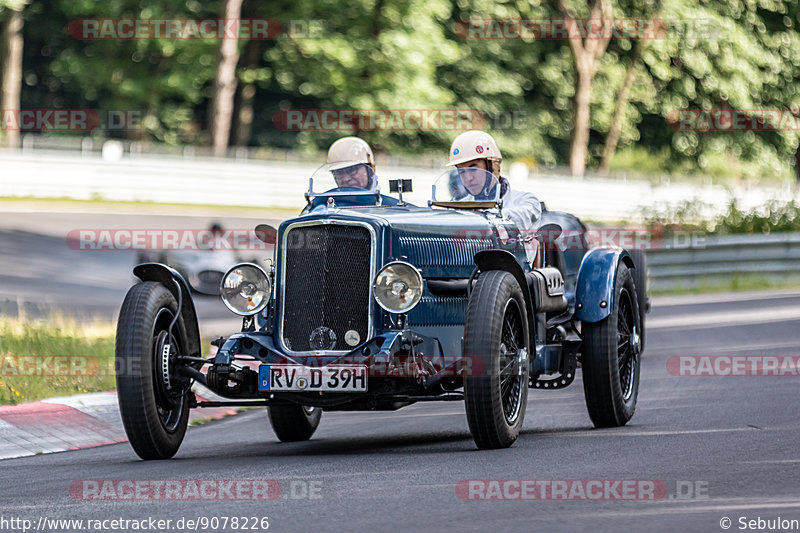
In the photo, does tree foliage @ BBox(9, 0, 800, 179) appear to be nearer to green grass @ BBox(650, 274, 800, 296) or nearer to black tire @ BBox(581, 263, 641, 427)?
green grass @ BBox(650, 274, 800, 296)

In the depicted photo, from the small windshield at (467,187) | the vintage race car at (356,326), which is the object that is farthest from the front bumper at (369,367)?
the small windshield at (467,187)

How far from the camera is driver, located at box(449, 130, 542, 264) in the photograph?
986 cm

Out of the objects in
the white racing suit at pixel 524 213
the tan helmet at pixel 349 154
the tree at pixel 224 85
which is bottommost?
the white racing suit at pixel 524 213

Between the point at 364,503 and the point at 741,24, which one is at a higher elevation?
the point at 741,24

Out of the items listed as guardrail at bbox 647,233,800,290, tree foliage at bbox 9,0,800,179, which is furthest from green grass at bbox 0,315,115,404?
tree foliage at bbox 9,0,800,179

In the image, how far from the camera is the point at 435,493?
22.0 feet

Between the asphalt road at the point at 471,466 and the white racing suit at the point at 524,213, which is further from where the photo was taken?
the white racing suit at the point at 524,213

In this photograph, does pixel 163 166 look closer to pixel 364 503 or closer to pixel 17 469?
pixel 17 469

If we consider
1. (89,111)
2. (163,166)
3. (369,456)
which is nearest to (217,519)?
(369,456)

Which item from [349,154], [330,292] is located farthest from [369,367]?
[349,154]

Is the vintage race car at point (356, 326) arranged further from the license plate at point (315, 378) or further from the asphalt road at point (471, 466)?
the asphalt road at point (471, 466)

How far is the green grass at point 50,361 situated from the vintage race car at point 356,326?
232cm

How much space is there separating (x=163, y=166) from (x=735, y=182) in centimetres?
1835

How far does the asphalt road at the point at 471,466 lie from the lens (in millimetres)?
6078
